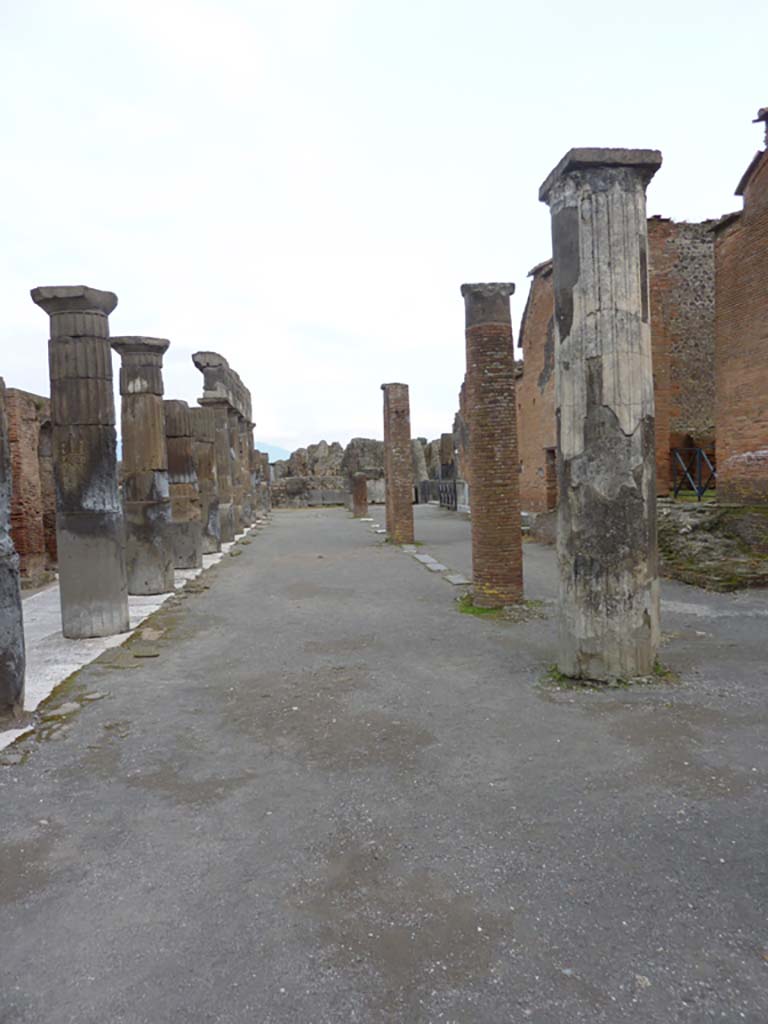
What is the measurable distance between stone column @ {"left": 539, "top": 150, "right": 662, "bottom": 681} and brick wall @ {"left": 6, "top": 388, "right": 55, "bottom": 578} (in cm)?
940

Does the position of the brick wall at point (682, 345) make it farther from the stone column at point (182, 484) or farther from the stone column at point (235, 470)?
the stone column at point (182, 484)

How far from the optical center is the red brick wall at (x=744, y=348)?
1181cm

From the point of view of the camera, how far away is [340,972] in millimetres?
2539

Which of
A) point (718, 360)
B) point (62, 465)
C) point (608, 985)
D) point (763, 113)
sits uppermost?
point (763, 113)

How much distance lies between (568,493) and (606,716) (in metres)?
1.77

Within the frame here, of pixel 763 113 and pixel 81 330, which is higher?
pixel 763 113

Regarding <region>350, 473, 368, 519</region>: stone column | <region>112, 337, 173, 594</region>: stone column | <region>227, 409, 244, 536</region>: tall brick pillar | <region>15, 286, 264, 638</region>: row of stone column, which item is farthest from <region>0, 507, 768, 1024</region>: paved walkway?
<region>350, 473, 368, 519</region>: stone column

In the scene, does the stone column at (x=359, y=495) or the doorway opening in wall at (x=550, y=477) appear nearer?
the doorway opening in wall at (x=550, y=477)

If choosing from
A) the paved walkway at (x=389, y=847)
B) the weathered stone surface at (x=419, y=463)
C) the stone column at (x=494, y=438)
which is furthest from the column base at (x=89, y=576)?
the weathered stone surface at (x=419, y=463)

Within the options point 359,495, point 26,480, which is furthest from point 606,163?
point 359,495

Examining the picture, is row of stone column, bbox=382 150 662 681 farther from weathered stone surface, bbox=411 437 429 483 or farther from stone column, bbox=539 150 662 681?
weathered stone surface, bbox=411 437 429 483

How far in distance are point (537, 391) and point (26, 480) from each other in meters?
14.2

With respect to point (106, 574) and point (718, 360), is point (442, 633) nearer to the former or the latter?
point (106, 574)

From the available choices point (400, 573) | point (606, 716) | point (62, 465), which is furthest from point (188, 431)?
point (606, 716)
